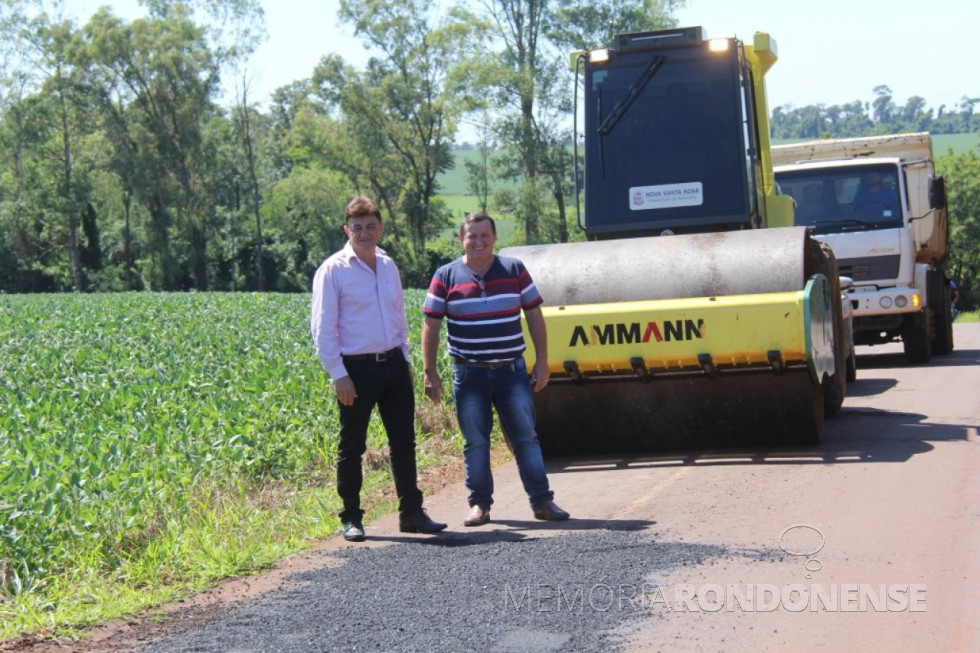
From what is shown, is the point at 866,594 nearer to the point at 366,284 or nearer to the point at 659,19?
the point at 366,284

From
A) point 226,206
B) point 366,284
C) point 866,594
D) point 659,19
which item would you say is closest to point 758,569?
point 866,594

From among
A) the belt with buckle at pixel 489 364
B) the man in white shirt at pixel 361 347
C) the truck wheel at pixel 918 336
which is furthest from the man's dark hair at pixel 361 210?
the truck wheel at pixel 918 336

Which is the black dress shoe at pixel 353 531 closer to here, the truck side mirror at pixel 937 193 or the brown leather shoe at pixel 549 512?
the brown leather shoe at pixel 549 512

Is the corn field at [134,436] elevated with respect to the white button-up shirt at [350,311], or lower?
lower

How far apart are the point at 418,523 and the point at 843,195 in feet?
39.3

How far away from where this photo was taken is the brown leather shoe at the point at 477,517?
7.77 m

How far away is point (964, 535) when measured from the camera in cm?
674

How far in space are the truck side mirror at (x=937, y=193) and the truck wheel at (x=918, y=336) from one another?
1.56 m

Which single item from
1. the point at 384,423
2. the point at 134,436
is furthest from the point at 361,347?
the point at 134,436

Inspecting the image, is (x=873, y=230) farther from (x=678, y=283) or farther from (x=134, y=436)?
(x=134, y=436)

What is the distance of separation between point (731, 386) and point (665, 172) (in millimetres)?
2666

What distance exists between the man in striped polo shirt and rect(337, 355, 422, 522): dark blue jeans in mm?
266

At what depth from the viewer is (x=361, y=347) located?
7520mm
